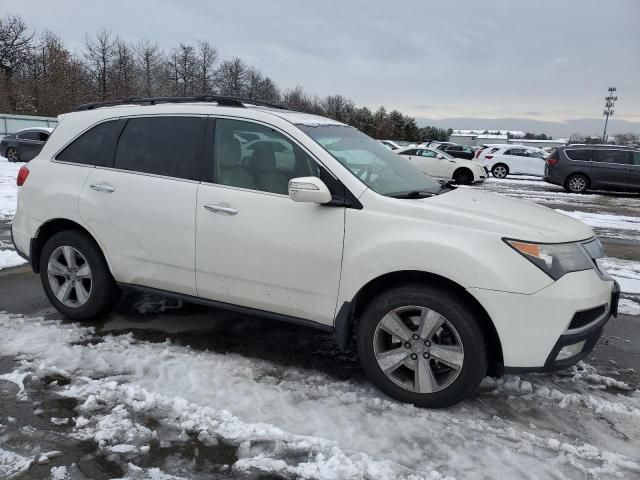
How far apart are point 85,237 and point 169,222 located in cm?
97

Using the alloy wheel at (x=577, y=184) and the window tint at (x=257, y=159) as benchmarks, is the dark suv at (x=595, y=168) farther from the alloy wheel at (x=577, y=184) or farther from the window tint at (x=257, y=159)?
the window tint at (x=257, y=159)

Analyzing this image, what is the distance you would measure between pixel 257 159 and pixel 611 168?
60.0 ft

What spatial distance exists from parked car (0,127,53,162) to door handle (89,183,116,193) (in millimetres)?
18543

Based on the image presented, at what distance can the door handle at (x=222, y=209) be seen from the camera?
3.49 meters

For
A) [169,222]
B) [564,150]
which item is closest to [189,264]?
[169,222]

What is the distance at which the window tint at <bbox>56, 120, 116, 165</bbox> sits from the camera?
165 inches

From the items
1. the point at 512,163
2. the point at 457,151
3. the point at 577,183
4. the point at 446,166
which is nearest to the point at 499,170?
the point at 512,163

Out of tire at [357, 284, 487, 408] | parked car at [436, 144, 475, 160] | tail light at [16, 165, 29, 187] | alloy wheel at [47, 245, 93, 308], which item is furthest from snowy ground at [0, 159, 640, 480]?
parked car at [436, 144, 475, 160]

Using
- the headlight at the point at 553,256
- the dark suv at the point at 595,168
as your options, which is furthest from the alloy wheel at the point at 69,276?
the dark suv at the point at 595,168

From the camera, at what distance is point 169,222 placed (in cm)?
372

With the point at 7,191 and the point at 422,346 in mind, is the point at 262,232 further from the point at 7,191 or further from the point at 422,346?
the point at 7,191

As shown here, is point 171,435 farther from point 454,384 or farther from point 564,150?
point 564,150

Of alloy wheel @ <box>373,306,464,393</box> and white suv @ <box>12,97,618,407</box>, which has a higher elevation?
white suv @ <box>12,97,618,407</box>

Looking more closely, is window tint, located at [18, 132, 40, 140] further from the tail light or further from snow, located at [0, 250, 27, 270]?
the tail light
